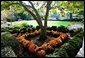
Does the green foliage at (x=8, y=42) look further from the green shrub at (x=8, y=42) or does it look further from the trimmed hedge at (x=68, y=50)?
the trimmed hedge at (x=68, y=50)

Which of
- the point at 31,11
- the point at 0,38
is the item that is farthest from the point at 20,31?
the point at 0,38

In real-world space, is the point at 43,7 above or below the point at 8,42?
above

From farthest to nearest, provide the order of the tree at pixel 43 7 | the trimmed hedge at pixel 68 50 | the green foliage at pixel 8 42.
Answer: the tree at pixel 43 7
the green foliage at pixel 8 42
the trimmed hedge at pixel 68 50

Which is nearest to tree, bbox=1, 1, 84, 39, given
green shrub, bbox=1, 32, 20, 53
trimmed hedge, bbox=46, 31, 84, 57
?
trimmed hedge, bbox=46, 31, 84, 57

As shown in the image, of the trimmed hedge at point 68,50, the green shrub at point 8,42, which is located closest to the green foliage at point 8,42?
the green shrub at point 8,42

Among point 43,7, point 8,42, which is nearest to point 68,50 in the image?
point 8,42

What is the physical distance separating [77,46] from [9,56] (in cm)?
307

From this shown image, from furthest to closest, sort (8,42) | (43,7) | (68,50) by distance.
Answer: (43,7) → (68,50) → (8,42)

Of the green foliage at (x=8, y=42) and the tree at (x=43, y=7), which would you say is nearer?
the green foliage at (x=8, y=42)

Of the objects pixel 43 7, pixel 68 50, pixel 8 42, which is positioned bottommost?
pixel 68 50

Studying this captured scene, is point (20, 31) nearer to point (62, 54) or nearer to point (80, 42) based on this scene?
point (80, 42)

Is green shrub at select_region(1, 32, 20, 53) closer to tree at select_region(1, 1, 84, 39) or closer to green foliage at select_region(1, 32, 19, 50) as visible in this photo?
green foliage at select_region(1, 32, 19, 50)

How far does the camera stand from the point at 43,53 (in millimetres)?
7570

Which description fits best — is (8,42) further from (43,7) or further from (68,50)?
(43,7)
